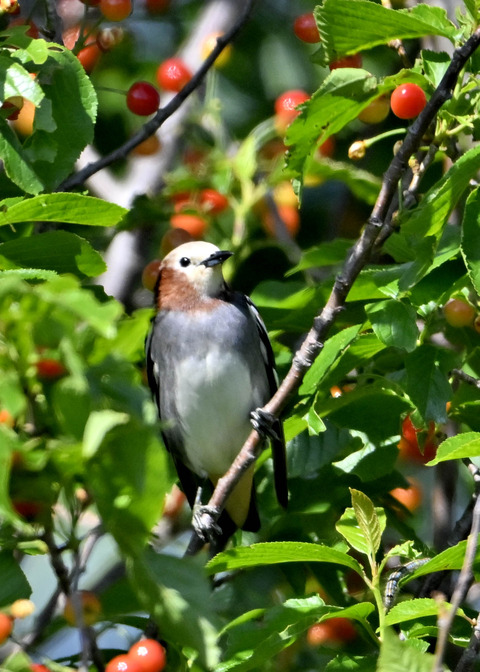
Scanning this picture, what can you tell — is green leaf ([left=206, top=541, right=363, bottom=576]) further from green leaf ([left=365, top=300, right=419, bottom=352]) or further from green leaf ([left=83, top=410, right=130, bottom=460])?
green leaf ([left=83, top=410, right=130, bottom=460])

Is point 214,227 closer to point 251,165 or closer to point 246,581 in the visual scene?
point 251,165

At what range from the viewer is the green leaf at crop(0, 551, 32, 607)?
3084mm

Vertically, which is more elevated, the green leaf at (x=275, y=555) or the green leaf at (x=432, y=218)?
the green leaf at (x=432, y=218)

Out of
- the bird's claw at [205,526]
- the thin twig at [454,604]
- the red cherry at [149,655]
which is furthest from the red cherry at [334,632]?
the thin twig at [454,604]

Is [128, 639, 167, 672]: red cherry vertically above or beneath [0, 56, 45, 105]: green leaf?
beneath

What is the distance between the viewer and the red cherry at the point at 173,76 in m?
5.48

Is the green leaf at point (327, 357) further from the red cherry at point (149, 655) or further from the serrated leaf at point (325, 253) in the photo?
the red cherry at point (149, 655)

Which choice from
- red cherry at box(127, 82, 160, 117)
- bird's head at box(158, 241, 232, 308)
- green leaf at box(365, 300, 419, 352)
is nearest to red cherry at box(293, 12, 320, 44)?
red cherry at box(127, 82, 160, 117)

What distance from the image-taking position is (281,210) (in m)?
6.43

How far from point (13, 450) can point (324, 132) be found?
225 cm

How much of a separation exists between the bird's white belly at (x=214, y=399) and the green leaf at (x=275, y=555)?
2045 mm

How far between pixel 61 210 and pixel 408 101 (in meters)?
1.42

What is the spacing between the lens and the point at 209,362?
17.6 ft

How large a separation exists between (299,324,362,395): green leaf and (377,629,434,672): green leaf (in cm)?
136
